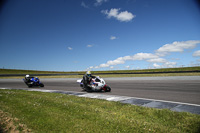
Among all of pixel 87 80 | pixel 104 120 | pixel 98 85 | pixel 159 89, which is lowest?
pixel 159 89

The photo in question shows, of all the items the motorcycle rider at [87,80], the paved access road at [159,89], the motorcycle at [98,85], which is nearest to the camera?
the paved access road at [159,89]

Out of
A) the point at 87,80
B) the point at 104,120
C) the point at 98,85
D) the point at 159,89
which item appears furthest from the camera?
the point at 87,80

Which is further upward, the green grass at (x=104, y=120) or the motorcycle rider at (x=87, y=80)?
the motorcycle rider at (x=87, y=80)

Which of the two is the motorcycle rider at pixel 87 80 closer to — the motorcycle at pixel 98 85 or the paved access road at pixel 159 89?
the motorcycle at pixel 98 85

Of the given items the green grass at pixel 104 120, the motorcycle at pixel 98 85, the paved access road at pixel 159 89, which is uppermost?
the motorcycle at pixel 98 85

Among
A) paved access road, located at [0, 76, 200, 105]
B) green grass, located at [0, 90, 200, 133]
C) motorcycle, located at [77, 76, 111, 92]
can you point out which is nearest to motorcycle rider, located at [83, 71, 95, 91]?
motorcycle, located at [77, 76, 111, 92]

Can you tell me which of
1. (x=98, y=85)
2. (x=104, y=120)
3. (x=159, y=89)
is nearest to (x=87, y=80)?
(x=98, y=85)

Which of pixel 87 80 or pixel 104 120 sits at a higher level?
pixel 87 80

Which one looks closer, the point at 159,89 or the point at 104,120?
the point at 104,120

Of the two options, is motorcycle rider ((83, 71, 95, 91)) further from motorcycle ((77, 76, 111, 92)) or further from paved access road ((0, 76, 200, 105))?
paved access road ((0, 76, 200, 105))

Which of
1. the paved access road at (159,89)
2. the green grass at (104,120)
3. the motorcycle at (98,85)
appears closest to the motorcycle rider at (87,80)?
the motorcycle at (98,85)

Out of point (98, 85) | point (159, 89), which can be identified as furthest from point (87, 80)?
point (159, 89)

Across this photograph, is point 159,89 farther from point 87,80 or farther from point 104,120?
point 104,120

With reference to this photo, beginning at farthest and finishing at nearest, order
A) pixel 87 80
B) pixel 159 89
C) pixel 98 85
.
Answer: pixel 87 80
pixel 159 89
pixel 98 85
